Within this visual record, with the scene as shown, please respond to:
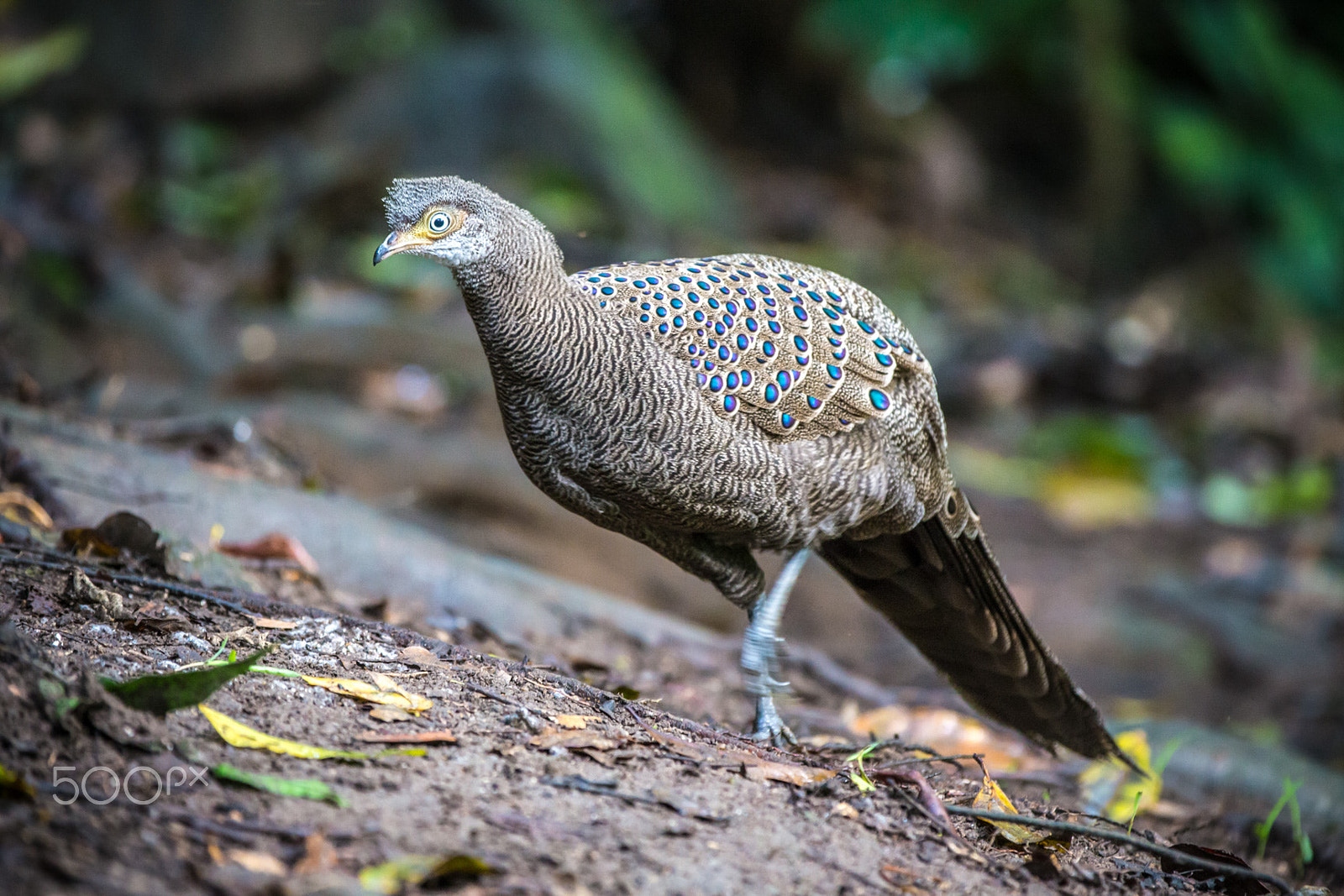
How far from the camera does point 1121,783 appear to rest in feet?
16.3

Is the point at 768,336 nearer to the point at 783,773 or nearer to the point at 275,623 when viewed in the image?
the point at 783,773

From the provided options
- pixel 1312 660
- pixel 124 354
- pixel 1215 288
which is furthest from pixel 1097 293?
pixel 124 354

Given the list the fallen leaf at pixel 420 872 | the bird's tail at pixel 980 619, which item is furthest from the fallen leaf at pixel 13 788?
the bird's tail at pixel 980 619

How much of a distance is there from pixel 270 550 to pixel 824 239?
9568mm

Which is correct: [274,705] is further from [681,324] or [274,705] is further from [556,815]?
[681,324]

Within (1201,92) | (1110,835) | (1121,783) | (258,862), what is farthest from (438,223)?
(1201,92)

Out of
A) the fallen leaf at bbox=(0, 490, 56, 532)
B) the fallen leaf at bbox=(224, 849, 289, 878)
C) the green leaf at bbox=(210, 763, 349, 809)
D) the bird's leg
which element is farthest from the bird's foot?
the fallen leaf at bbox=(0, 490, 56, 532)

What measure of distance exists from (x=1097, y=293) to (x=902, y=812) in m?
13.2

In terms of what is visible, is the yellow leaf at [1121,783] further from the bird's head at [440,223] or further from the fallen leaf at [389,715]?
the bird's head at [440,223]

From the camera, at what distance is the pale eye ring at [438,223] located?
3.48 metres

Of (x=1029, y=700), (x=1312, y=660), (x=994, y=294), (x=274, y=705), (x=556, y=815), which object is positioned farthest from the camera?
(x=994, y=294)

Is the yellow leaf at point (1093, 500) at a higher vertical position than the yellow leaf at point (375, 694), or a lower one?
higher

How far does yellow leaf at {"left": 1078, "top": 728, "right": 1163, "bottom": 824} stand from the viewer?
481cm

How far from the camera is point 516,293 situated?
357 cm
